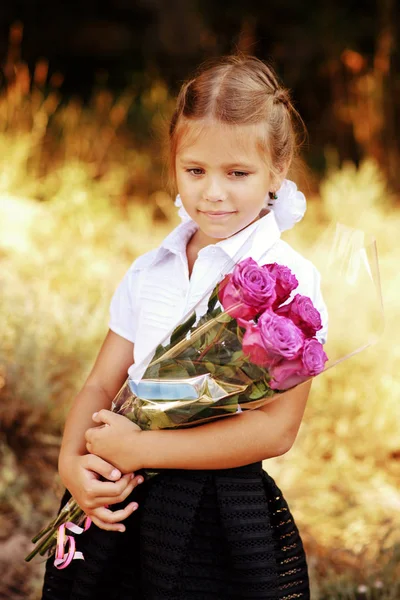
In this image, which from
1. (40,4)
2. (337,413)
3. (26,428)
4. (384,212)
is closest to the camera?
(26,428)

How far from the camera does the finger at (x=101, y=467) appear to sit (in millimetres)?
1475

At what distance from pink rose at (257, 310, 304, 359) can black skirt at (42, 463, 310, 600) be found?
1.28ft

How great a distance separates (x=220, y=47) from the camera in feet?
22.5

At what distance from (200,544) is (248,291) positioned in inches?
22.6

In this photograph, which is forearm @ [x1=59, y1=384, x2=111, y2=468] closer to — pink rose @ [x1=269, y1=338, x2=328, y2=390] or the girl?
the girl

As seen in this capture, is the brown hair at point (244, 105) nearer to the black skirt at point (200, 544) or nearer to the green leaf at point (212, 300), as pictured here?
the green leaf at point (212, 300)

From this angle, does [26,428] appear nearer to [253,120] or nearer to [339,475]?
[339,475]

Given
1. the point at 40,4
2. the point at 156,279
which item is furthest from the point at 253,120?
the point at 40,4

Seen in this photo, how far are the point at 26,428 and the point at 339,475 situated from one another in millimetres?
1351

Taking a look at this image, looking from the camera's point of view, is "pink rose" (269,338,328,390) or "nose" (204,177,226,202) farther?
"nose" (204,177,226,202)

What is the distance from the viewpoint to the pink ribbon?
156 cm

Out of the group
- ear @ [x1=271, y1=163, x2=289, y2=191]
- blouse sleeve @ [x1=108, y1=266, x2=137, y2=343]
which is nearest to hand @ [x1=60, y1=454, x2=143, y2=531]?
blouse sleeve @ [x1=108, y1=266, x2=137, y2=343]

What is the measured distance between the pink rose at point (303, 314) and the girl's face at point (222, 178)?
28 centimetres

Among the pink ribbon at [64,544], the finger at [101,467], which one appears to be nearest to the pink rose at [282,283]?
the finger at [101,467]
